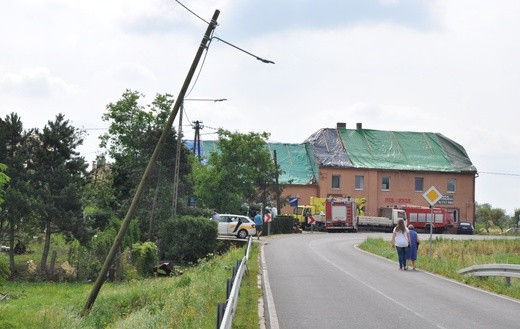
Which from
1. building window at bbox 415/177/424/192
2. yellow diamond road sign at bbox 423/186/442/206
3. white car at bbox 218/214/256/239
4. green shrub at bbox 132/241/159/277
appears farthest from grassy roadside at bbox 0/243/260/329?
building window at bbox 415/177/424/192

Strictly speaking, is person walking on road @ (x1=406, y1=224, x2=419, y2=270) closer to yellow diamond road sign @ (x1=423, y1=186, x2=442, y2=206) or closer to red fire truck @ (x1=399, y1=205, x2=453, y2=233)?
yellow diamond road sign @ (x1=423, y1=186, x2=442, y2=206)

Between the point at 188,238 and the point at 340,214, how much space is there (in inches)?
947

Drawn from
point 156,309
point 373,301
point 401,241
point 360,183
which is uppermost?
point 360,183

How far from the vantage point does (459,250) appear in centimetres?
3928

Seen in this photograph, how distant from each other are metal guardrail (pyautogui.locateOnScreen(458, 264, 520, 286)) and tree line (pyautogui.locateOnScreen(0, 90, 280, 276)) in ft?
77.6

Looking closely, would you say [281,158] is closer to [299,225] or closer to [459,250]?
[299,225]

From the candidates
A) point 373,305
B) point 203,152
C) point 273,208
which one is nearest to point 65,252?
point 273,208

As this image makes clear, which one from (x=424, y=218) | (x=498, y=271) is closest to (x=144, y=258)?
(x=498, y=271)

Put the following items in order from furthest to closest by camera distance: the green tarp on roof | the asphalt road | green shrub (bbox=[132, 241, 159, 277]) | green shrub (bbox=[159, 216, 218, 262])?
the green tarp on roof, green shrub (bbox=[159, 216, 218, 262]), green shrub (bbox=[132, 241, 159, 277]), the asphalt road

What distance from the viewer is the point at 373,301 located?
16953 mm

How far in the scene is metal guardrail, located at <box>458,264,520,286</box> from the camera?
770 inches

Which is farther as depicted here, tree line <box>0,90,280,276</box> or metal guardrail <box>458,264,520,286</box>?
tree line <box>0,90,280,276</box>

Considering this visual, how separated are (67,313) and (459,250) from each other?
22.4 meters

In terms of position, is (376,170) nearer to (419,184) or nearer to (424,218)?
(419,184)
